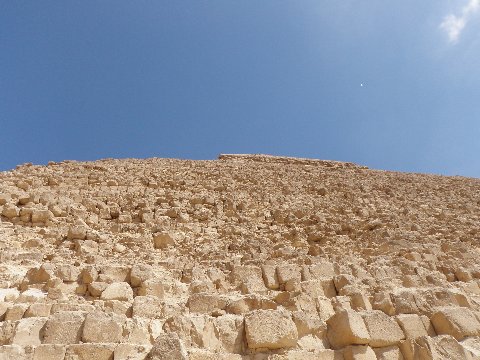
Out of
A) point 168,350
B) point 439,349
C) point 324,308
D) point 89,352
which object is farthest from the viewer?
point 324,308

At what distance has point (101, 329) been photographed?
3373mm

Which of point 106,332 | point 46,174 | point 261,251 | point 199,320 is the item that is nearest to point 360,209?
point 261,251

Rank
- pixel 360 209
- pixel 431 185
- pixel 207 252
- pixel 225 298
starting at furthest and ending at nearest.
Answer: pixel 431 185
pixel 360 209
pixel 207 252
pixel 225 298

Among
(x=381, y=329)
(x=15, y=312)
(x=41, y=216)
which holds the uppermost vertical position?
(x=41, y=216)

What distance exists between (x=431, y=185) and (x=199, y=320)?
10.5m

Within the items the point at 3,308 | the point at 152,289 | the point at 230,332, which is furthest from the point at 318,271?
the point at 3,308

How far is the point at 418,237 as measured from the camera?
6.89 metres

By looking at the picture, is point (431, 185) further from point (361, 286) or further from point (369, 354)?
point (369, 354)

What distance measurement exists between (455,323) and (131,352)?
10.4 feet

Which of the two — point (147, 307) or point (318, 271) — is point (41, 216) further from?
point (318, 271)

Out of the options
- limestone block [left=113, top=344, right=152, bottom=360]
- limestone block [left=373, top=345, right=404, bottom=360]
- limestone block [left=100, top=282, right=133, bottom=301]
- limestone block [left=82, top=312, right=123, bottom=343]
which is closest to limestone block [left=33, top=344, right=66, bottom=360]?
limestone block [left=82, top=312, right=123, bottom=343]

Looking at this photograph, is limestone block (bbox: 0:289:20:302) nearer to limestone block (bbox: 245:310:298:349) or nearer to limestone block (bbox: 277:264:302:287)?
limestone block (bbox: 245:310:298:349)

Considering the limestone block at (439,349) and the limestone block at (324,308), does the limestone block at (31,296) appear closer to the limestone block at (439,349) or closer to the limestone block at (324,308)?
the limestone block at (324,308)

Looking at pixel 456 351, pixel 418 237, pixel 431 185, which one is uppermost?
pixel 431 185
